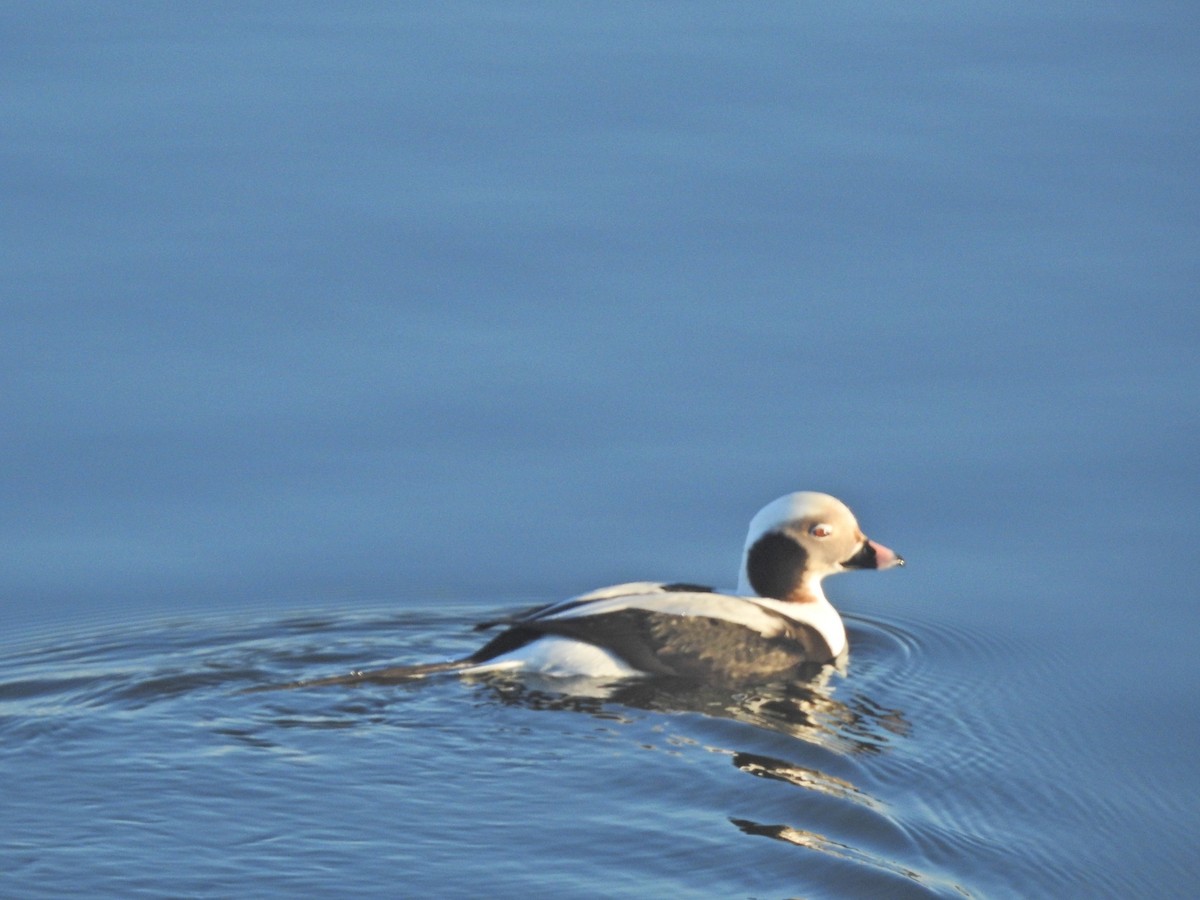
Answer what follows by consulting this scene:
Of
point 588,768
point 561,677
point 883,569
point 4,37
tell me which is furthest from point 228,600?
point 4,37

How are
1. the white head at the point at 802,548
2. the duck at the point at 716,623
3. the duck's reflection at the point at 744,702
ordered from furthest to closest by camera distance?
the white head at the point at 802,548, the duck at the point at 716,623, the duck's reflection at the point at 744,702

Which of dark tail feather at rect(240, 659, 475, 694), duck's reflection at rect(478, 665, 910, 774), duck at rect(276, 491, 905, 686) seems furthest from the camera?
duck at rect(276, 491, 905, 686)

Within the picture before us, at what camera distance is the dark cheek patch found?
34.8 feet

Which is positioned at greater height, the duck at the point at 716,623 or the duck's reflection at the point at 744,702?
the duck at the point at 716,623

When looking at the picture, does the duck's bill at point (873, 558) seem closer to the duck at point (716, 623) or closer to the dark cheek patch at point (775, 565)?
the duck at point (716, 623)

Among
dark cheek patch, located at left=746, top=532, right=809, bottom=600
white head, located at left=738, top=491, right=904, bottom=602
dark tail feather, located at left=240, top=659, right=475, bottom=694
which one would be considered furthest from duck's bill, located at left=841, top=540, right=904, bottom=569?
dark tail feather, located at left=240, top=659, right=475, bottom=694

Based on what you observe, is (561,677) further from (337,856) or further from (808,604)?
(337,856)

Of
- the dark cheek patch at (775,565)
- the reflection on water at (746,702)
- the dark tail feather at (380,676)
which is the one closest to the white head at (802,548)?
the dark cheek patch at (775,565)

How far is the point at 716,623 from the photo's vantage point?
10125mm

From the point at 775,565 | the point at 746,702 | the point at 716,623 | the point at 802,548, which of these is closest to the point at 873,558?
the point at 802,548

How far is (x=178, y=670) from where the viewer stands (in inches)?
380

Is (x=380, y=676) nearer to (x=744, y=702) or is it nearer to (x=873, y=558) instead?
(x=744, y=702)

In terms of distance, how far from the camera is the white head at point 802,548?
34.8 feet

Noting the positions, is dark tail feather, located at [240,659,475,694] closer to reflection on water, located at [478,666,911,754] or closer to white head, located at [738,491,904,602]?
reflection on water, located at [478,666,911,754]
